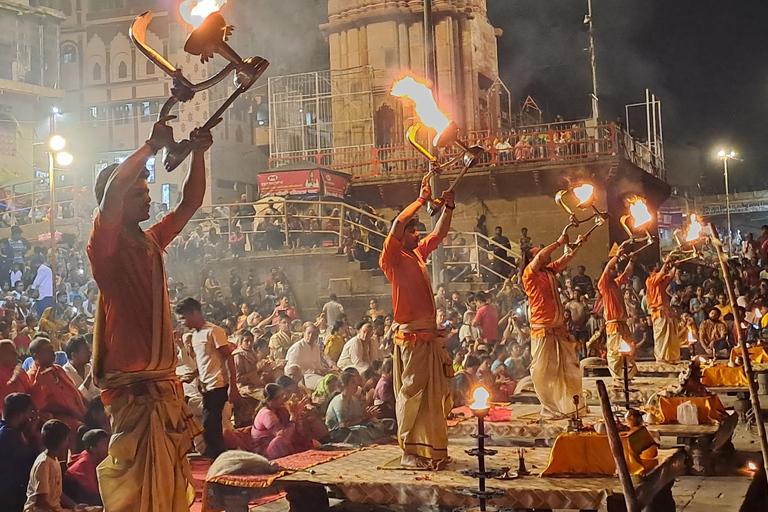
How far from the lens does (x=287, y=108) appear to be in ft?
98.5

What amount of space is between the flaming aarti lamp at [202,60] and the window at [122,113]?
3320 centimetres

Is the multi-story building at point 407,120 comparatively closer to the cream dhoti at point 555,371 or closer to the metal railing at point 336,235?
the metal railing at point 336,235

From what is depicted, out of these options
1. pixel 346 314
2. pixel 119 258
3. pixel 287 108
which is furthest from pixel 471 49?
pixel 119 258

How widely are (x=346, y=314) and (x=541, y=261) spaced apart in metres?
9.98

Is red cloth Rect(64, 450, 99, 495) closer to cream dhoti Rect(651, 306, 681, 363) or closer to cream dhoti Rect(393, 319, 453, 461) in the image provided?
cream dhoti Rect(393, 319, 453, 461)

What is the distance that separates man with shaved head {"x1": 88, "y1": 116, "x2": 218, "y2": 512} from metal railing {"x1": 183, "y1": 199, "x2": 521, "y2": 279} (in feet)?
55.1

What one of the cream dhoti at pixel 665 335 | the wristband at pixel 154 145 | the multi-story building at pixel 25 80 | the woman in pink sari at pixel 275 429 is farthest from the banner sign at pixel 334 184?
the wristband at pixel 154 145

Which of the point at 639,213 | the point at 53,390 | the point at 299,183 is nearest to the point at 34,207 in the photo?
the point at 299,183

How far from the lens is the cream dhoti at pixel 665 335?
15.8 meters

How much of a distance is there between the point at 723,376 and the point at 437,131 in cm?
635

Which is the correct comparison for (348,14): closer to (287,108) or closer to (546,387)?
(287,108)

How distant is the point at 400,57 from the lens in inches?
1146

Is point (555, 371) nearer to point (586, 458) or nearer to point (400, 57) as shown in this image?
point (586, 458)

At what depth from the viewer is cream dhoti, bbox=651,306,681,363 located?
15.8m
